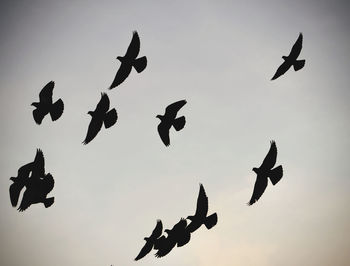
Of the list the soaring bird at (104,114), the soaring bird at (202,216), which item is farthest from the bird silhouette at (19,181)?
the soaring bird at (202,216)

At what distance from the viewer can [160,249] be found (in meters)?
11.3

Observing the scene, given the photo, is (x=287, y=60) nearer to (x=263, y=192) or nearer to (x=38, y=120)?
(x=263, y=192)

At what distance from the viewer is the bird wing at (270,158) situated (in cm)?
1052

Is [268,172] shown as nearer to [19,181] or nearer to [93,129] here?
[93,129]

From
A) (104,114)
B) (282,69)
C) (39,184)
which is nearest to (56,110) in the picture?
(104,114)

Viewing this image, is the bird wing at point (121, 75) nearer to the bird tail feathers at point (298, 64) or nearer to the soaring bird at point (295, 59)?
the soaring bird at point (295, 59)

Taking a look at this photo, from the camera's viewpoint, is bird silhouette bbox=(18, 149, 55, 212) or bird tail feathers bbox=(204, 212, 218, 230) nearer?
bird silhouette bbox=(18, 149, 55, 212)

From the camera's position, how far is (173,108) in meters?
10.8

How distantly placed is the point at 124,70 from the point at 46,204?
4445 millimetres

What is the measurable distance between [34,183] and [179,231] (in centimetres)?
443

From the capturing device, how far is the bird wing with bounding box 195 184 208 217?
425 inches

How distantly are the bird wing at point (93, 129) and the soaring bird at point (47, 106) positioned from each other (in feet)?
3.18

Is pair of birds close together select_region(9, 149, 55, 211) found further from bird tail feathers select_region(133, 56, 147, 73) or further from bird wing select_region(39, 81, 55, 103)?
bird tail feathers select_region(133, 56, 147, 73)

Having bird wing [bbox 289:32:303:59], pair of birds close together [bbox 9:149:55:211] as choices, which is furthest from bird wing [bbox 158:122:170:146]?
bird wing [bbox 289:32:303:59]
